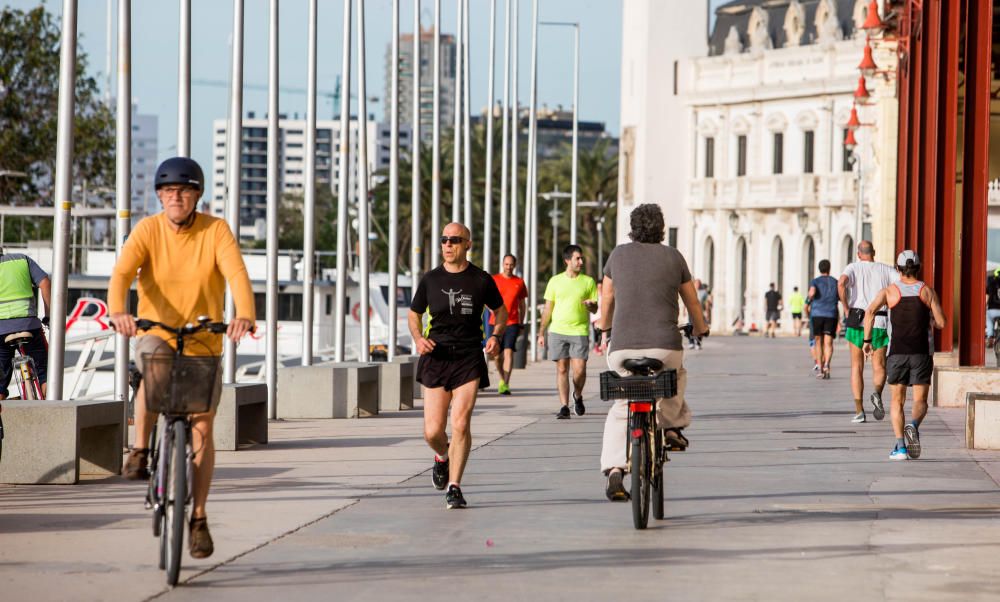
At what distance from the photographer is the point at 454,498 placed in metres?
11.9

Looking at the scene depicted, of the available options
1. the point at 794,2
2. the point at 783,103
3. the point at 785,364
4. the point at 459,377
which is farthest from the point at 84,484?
the point at 794,2

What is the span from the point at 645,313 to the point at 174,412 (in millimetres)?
3720

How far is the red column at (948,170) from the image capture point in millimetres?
26805

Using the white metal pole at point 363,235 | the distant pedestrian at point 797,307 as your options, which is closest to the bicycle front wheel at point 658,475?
the white metal pole at point 363,235

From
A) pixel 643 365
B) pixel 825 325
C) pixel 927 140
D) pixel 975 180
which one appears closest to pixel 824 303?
pixel 825 325

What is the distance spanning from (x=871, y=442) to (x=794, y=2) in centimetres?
7544

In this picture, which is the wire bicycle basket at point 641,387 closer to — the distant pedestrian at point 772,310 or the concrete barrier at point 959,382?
the concrete barrier at point 959,382

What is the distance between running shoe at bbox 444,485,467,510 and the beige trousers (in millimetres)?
Result: 965

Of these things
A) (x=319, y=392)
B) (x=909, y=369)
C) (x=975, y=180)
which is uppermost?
(x=975, y=180)

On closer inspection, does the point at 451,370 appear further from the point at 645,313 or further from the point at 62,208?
the point at 62,208

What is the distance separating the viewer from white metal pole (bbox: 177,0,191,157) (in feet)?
61.1

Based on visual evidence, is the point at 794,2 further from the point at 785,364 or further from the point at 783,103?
the point at 785,364

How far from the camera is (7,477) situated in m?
13.2

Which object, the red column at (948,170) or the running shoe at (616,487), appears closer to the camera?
the running shoe at (616,487)
